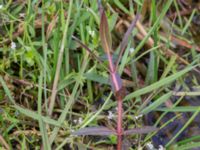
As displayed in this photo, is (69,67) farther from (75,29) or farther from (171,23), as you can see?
(171,23)

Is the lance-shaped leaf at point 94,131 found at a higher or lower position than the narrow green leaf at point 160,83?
lower

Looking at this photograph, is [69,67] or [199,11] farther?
[199,11]

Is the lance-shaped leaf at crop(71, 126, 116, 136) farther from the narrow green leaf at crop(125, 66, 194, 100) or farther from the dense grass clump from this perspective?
the narrow green leaf at crop(125, 66, 194, 100)

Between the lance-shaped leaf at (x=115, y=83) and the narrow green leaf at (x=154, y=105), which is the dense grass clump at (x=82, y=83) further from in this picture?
the lance-shaped leaf at (x=115, y=83)

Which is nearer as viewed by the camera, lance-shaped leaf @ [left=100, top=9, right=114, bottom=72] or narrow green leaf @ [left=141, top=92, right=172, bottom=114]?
lance-shaped leaf @ [left=100, top=9, right=114, bottom=72]

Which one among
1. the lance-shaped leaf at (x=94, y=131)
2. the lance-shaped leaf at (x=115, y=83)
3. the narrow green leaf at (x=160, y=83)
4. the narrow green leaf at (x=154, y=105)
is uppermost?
the lance-shaped leaf at (x=115, y=83)

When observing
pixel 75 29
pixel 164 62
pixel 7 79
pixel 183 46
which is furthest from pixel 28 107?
pixel 183 46

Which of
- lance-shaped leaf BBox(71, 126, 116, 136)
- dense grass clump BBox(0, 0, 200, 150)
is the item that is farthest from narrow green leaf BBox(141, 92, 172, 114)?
lance-shaped leaf BBox(71, 126, 116, 136)

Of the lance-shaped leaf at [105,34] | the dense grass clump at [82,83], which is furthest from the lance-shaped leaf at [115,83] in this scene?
the dense grass clump at [82,83]

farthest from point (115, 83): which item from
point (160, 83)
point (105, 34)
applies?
point (160, 83)

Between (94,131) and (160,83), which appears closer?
(94,131)

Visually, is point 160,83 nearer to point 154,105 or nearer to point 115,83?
point 154,105
